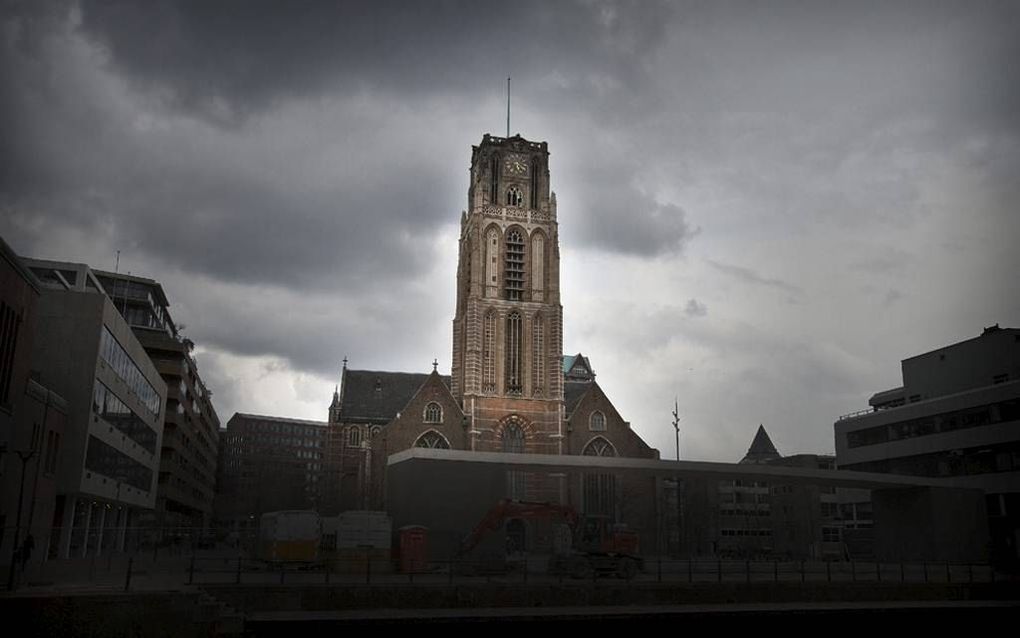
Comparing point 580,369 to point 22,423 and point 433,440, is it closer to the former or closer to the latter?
point 433,440

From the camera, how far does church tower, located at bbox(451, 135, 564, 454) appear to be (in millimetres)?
79188

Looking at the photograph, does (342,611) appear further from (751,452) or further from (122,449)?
(751,452)

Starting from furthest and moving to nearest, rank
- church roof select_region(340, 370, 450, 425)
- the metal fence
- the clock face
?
1. church roof select_region(340, 370, 450, 425)
2. the clock face
3. the metal fence

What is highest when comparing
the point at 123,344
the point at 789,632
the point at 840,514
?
the point at 123,344

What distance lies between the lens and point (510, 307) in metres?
82.8

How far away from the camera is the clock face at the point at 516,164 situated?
88.8 metres

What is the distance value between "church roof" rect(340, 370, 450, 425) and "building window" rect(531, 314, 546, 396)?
37.2ft

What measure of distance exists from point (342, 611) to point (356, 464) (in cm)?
6074

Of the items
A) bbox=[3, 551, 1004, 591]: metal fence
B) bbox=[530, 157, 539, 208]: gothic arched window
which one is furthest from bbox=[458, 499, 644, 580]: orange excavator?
bbox=[530, 157, 539, 208]: gothic arched window

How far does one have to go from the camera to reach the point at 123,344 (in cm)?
4934

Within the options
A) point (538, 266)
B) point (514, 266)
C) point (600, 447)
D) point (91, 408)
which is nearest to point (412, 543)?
point (91, 408)

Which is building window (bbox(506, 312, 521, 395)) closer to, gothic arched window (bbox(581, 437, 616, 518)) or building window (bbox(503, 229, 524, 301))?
building window (bbox(503, 229, 524, 301))

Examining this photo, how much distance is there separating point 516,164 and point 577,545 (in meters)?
54.6

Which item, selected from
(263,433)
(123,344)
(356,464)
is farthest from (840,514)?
(263,433)
